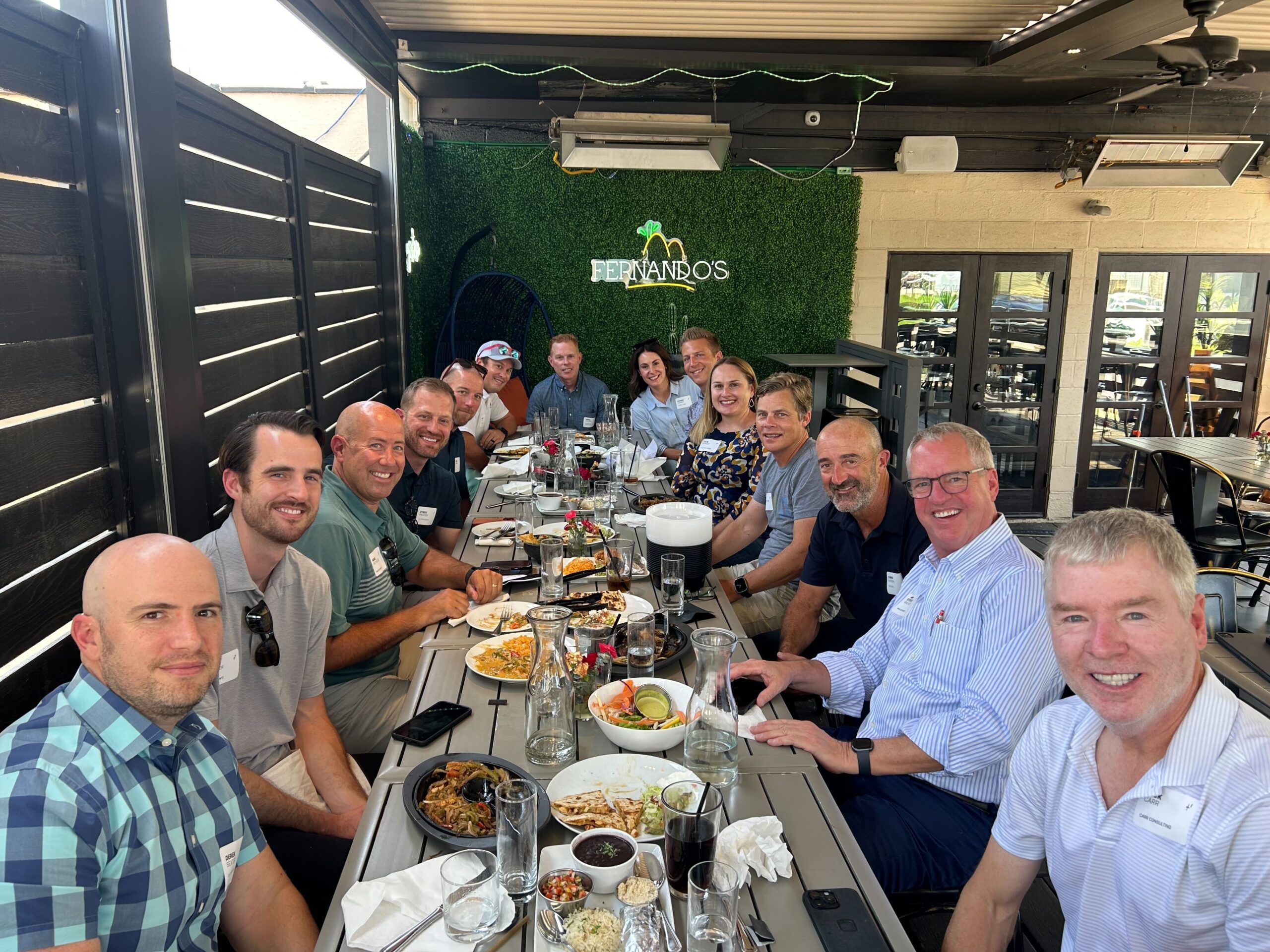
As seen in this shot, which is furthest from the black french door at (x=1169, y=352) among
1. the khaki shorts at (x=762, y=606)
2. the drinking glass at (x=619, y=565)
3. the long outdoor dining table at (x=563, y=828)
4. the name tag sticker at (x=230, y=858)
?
the name tag sticker at (x=230, y=858)

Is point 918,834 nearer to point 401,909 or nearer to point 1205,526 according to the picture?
point 401,909

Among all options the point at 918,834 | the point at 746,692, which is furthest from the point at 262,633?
the point at 918,834

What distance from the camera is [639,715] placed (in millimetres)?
1913

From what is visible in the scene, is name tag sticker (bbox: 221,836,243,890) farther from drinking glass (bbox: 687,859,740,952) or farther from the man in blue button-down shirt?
drinking glass (bbox: 687,859,740,952)

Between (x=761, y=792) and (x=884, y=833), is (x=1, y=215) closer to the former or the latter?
(x=761, y=792)

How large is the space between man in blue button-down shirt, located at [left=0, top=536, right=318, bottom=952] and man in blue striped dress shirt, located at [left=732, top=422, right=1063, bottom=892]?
111 centimetres

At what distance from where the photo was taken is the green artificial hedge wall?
7.43 m

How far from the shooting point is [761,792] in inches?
66.5

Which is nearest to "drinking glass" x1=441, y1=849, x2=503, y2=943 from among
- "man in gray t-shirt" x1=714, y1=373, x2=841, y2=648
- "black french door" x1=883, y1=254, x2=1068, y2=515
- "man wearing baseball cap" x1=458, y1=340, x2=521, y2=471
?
"man in gray t-shirt" x1=714, y1=373, x2=841, y2=648

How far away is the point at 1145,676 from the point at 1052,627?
0.52ft

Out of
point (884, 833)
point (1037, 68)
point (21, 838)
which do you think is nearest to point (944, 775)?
point (884, 833)

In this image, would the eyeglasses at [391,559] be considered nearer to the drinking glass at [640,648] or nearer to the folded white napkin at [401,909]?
the drinking glass at [640,648]

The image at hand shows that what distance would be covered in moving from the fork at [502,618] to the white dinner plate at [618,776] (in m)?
0.74

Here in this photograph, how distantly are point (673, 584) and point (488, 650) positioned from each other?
0.58m
